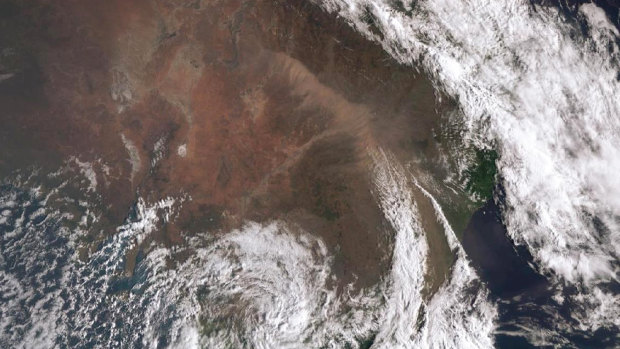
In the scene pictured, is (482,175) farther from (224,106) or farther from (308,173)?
(224,106)

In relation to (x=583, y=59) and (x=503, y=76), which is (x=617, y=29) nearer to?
(x=583, y=59)

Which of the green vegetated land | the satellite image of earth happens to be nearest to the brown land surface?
the satellite image of earth

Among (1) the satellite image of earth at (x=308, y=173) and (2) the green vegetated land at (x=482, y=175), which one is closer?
(1) the satellite image of earth at (x=308, y=173)

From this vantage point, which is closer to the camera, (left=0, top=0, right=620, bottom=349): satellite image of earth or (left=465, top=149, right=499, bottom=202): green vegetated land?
(left=0, top=0, right=620, bottom=349): satellite image of earth

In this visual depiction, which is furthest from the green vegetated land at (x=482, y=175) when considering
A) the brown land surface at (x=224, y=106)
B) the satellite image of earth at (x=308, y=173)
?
the brown land surface at (x=224, y=106)

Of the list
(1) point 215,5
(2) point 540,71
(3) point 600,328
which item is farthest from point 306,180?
(3) point 600,328

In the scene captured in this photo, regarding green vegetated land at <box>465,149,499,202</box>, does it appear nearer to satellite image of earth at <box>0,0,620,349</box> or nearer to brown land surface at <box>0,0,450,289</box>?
satellite image of earth at <box>0,0,620,349</box>

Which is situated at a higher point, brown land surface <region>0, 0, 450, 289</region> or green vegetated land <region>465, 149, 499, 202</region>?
green vegetated land <region>465, 149, 499, 202</region>

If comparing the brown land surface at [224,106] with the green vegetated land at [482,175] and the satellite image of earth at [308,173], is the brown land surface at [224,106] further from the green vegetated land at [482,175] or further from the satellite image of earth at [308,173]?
the green vegetated land at [482,175]

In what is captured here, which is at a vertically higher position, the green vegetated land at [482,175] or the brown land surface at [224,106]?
the green vegetated land at [482,175]
